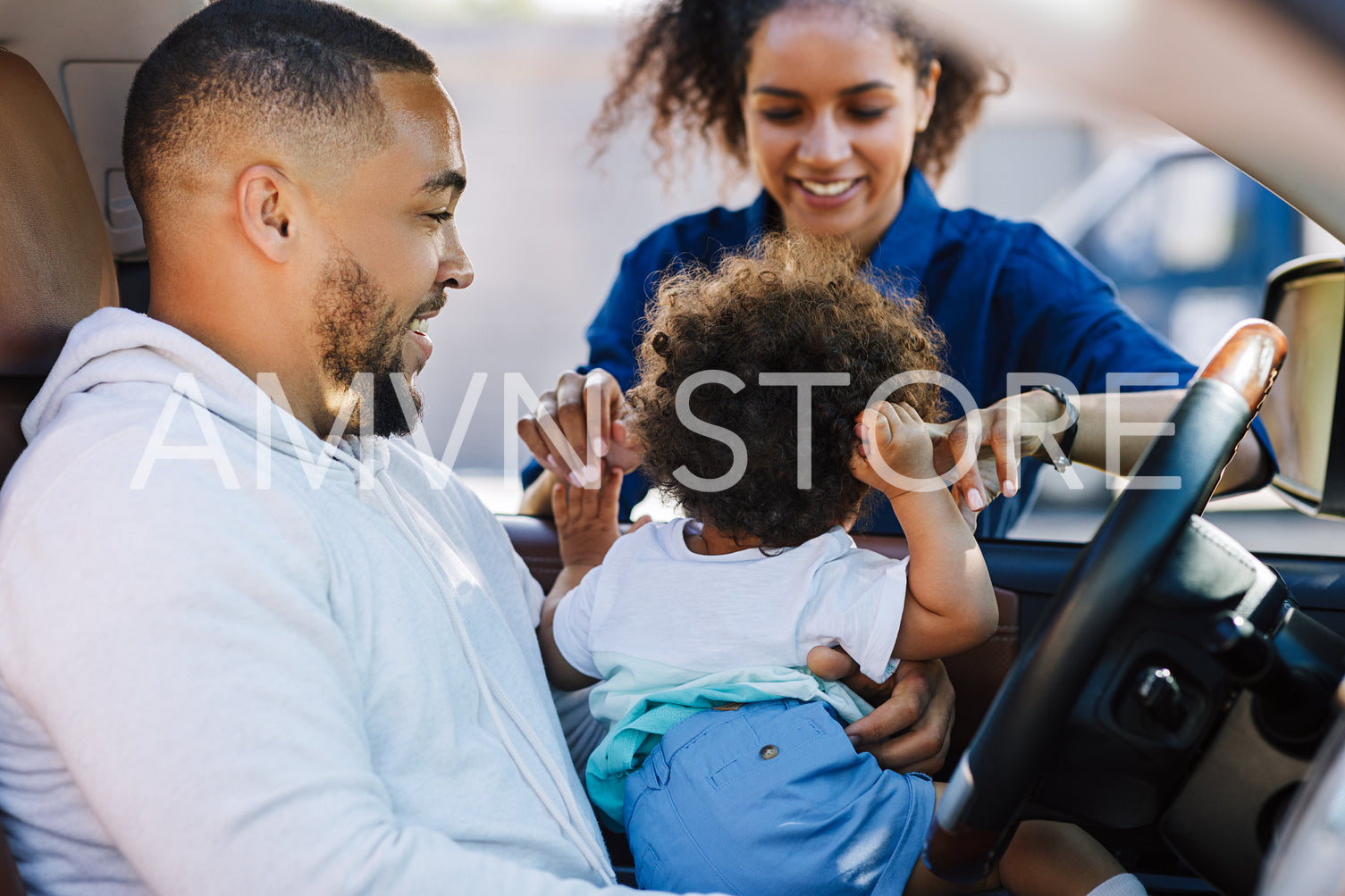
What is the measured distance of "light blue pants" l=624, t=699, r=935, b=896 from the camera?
4.49 feet

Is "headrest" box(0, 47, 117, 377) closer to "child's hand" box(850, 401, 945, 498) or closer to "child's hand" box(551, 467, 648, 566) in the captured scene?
"child's hand" box(551, 467, 648, 566)

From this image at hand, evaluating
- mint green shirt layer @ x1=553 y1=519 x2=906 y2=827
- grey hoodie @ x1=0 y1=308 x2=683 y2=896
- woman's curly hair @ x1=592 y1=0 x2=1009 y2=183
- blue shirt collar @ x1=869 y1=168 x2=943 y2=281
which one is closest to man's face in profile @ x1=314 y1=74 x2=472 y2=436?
grey hoodie @ x1=0 y1=308 x2=683 y2=896

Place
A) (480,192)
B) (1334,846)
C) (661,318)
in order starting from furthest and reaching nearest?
(480,192) < (661,318) < (1334,846)

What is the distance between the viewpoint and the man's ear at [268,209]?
1309mm

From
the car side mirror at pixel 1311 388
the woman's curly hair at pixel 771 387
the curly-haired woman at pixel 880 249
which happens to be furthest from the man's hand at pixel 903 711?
the car side mirror at pixel 1311 388

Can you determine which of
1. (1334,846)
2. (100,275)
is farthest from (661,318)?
(1334,846)

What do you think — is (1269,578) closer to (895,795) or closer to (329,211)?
(895,795)

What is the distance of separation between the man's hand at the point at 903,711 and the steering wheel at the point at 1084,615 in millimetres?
435

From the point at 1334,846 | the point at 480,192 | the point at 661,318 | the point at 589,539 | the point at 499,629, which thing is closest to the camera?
the point at 1334,846

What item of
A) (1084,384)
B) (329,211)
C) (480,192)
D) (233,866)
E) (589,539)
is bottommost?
(480,192)

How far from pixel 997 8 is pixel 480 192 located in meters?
7.06

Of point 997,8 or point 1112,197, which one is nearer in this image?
point 997,8

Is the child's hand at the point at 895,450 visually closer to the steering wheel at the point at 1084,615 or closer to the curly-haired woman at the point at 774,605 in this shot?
the curly-haired woman at the point at 774,605

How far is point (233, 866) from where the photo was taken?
93 cm
